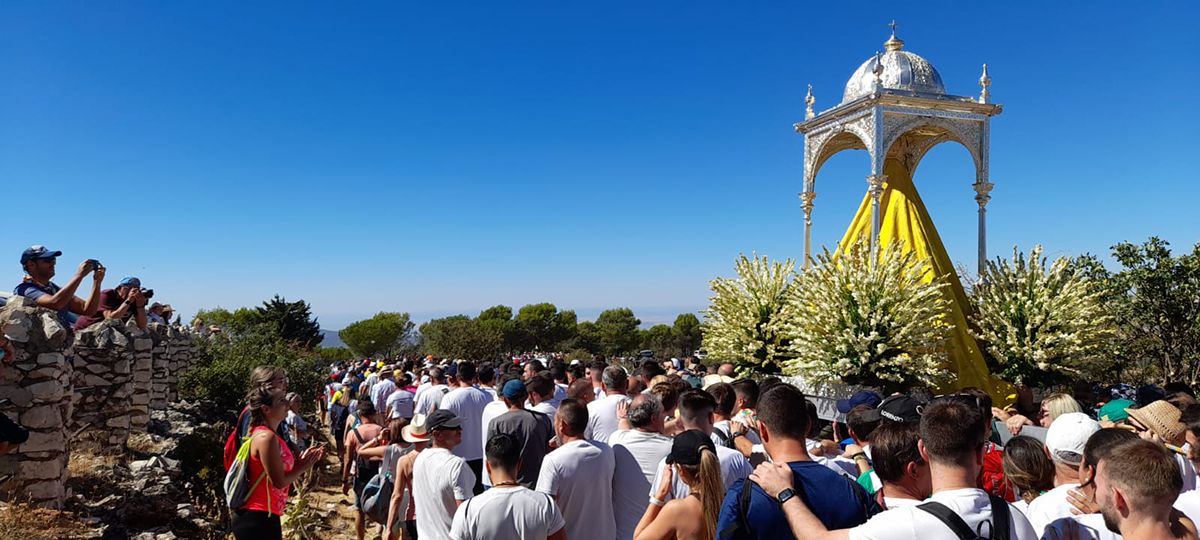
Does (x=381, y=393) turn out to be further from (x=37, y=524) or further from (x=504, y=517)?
(x=504, y=517)

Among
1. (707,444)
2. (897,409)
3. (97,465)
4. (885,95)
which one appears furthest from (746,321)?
(97,465)

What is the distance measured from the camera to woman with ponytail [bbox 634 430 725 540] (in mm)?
3369

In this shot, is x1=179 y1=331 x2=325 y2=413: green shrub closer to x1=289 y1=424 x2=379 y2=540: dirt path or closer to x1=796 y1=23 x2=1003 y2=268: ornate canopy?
x1=289 y1=424 x2=379 y2=540: dirt path

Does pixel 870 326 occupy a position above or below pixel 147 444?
above

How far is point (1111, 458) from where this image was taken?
106 inches

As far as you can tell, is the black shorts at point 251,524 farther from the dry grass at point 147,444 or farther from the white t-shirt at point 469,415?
the dry grass at point 147,444

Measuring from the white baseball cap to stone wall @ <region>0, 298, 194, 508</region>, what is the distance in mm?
7890

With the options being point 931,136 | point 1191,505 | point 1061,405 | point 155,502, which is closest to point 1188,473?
point 1191,505

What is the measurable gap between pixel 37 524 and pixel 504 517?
4.52 meters

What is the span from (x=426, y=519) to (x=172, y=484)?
16.4ft

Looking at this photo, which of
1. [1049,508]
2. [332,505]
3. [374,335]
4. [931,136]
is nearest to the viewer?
[1049,508]

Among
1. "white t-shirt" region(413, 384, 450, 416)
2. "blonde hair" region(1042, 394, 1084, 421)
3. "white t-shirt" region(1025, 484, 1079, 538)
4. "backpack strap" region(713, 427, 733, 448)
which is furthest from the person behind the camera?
"white t-shirt" region(413, 384, 450, 416)

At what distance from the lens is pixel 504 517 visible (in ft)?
12.0

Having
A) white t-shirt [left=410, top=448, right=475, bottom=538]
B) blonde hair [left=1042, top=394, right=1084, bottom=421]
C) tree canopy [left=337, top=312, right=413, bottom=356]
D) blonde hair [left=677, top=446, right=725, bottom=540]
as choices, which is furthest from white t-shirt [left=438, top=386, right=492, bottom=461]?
tree canopy [left=337, top=312, right=413, bottom=356]
